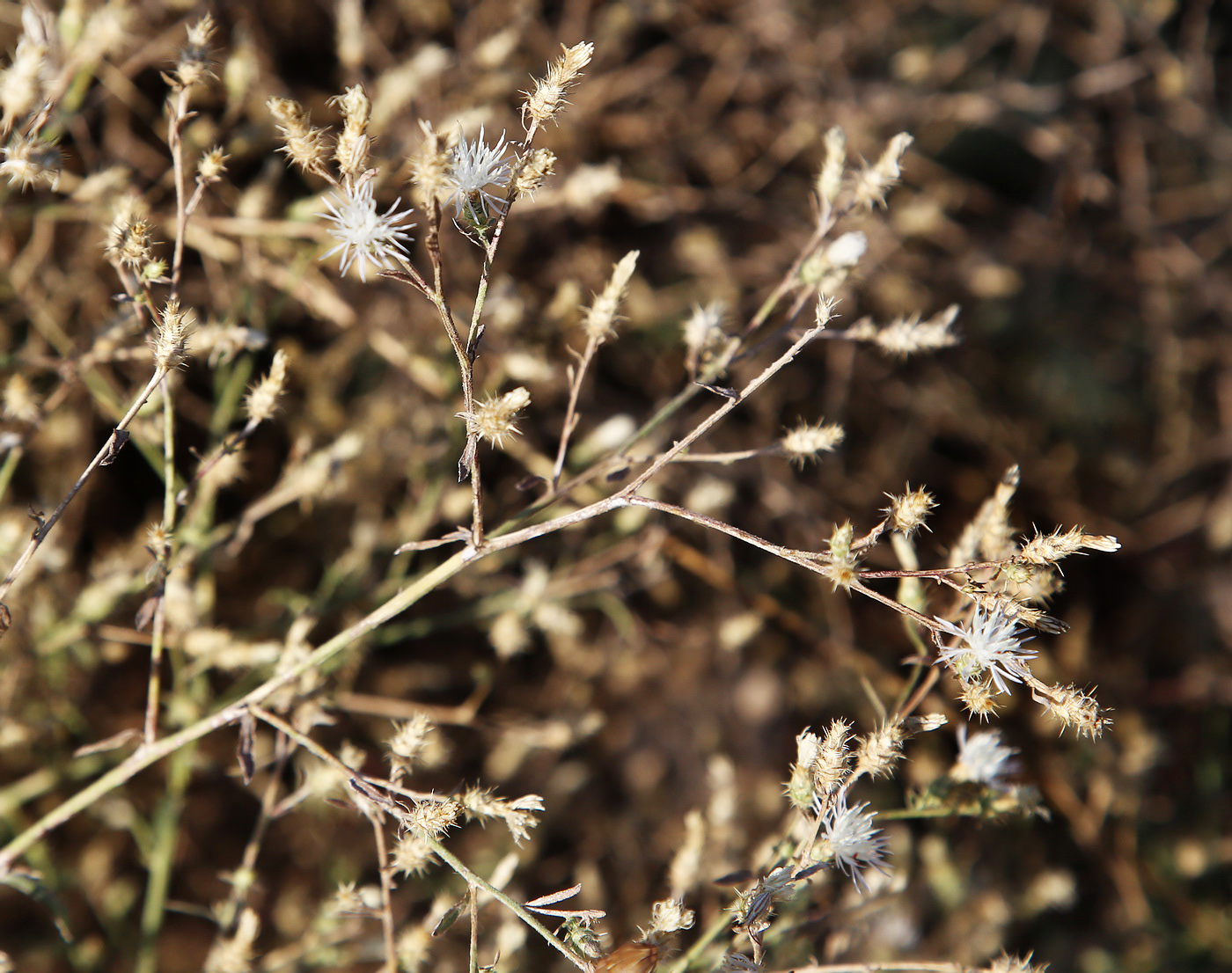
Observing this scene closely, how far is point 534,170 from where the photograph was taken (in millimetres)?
830

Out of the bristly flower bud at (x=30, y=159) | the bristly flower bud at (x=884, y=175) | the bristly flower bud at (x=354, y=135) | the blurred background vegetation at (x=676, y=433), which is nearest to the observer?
the bristly flower bud at (x=354, y=135)

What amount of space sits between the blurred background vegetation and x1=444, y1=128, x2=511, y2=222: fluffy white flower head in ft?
1.42

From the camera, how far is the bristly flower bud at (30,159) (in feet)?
2.99

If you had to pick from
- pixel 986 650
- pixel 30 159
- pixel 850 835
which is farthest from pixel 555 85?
pixel 850 835

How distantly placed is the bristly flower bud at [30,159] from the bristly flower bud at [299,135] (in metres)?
0.31

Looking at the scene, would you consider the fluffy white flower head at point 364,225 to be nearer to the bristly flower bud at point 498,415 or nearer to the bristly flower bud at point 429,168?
the bristly flower bud at point 429,168

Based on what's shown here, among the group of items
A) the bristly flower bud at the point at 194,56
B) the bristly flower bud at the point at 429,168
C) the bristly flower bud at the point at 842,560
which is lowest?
the bristly flower bud at the point at 842,560

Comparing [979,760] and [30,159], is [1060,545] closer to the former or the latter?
[979,760]

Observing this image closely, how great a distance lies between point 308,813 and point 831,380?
141 centimetres

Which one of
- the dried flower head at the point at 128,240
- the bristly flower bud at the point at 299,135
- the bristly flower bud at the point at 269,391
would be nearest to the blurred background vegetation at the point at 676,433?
the bristly flower bud at the point at 269,391

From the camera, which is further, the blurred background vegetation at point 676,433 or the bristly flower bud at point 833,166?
the blurred background vegetation at point 676,433

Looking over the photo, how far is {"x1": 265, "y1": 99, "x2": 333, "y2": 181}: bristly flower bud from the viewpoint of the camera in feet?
2.67

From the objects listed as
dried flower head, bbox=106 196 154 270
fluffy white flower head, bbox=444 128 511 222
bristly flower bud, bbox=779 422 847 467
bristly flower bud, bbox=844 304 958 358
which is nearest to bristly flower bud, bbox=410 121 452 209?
fluffy white flower head, bbox=444 128 511 222

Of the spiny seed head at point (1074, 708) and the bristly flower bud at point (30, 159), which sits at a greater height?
the bristly flower bud at point (30, 159)
